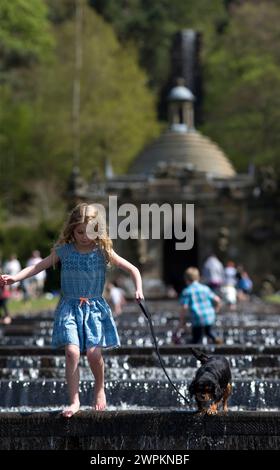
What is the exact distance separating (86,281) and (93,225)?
17.9 inches

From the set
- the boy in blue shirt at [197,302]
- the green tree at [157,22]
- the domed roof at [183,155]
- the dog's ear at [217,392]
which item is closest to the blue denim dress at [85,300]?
the dog's ear at [217,392]

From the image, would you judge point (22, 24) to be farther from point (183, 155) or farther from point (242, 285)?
point (242, 285)

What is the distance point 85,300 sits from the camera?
7336 millimetres

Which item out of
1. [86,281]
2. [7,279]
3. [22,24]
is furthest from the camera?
[22,24]

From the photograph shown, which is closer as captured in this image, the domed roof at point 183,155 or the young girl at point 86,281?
the young girl at point 86,281

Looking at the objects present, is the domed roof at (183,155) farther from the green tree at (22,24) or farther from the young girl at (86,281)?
the young girl at (86,281)

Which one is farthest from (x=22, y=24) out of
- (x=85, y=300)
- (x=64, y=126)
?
(x=85, y=300)

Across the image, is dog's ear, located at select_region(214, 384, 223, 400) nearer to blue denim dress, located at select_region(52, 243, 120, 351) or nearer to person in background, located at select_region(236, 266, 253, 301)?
blue denim dress, located at select_region(52, 243, 120, 351)

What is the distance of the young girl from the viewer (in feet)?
23.8

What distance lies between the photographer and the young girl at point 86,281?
7250 mm

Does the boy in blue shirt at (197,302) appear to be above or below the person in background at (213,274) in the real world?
below

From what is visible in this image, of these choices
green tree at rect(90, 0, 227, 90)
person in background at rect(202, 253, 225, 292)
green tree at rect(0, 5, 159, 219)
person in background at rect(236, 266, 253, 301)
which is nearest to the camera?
person in background at rect(202, 253, 225, 292)

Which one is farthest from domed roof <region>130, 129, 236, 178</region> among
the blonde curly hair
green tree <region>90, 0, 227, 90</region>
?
the blonde curly hair

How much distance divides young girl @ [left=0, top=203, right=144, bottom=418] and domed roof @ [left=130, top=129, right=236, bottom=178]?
39161mm
